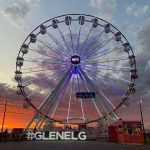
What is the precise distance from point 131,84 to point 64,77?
10.7 meters

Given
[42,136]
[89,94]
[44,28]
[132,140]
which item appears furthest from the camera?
[42,136]

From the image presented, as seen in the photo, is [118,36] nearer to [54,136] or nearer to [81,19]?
[81,19]

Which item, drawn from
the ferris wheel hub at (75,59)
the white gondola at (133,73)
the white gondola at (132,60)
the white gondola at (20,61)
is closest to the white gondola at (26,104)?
the white gondola at (20,61)

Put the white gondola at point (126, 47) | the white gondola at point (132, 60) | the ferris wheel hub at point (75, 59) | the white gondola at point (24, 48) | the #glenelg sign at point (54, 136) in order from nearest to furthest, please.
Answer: the ferris wheel hub at point (75, 59) < the white gondola at point (132, 60) < the white gondola at point (126, 47) < the white gondola at point (24, 48) < the #glenelg sign at point (54, 136)

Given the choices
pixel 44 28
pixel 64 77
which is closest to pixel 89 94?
pixel 64 77

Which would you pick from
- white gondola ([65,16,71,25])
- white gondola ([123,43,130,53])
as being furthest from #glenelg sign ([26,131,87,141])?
white gondola ([65,16,71,25])

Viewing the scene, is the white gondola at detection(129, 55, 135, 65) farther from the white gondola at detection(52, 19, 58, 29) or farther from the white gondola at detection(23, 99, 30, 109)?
the white gondola at detection(23, 99, 30, 109)

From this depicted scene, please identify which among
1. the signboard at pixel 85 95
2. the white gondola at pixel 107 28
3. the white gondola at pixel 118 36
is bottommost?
the signboard at pixel 85 95

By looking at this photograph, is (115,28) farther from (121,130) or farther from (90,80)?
(121,130)

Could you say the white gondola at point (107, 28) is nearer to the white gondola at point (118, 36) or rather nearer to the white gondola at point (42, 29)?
the white gondola at point (118, 36)

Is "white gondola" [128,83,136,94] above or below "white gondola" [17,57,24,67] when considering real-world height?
below

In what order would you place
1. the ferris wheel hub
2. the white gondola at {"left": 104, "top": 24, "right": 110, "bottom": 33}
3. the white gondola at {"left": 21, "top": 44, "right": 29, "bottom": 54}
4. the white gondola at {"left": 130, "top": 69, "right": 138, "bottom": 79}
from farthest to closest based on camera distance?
the white gondola at {"left": 104, "top": 24, "right": 110, "bottom": 33} < the white gondola at {"left": 21, "top": 44, "right": 29, "bottom": 54} < the white gondola at {"left": 130, "top": 69, "right": 138, "bottom": 79} < the ferris wheel hub

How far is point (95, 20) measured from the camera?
144 feet

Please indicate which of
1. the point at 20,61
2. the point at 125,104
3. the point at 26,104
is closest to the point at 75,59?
the point at 20,61
